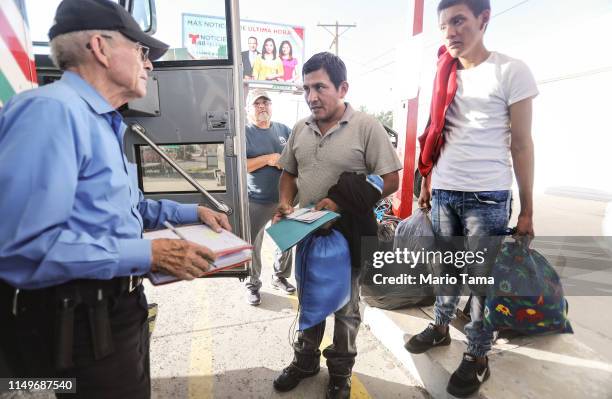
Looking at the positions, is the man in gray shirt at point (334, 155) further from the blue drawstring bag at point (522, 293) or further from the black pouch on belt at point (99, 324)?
the black pouch on belt at point (99, 324)

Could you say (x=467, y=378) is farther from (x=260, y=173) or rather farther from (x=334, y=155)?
(x=260, y=173)

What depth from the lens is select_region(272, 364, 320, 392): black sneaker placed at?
1930mm

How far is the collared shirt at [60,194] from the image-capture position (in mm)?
763

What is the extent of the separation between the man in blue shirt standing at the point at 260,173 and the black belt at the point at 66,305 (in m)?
2.08

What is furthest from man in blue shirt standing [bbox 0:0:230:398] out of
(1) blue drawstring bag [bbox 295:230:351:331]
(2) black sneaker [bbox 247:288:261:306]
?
(2) black sneaker [bbox 247:288:261:306]

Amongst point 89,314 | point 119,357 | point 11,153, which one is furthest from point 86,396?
point 11,153

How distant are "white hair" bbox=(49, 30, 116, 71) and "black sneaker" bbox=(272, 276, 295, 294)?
8.70 ft

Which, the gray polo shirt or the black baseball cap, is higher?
the black baseball cap

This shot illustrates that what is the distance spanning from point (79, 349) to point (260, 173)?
221 cm

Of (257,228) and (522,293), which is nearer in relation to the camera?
(522,293)

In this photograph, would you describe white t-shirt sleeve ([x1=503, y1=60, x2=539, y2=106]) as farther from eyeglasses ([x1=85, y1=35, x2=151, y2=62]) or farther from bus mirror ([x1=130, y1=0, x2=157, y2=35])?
bus mirror ([x1=130, y1=0, x2=157, y2=35])

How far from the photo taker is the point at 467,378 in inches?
67.1


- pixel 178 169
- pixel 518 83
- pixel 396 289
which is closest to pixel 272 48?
pixel 178 169

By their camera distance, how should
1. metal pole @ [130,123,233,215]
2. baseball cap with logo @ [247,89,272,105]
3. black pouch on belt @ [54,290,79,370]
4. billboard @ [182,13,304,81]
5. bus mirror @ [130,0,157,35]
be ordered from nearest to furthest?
black pouch on belt @ [54,290,79,370] → metal pole @ [130,123,233,215] → bus mirror @ [130,0,157,35] → baseball cap with logo @ [247,89,272,105] → billboard @ [182,13,304,81]
